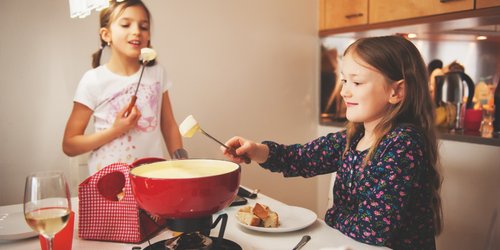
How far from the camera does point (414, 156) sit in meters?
1.05

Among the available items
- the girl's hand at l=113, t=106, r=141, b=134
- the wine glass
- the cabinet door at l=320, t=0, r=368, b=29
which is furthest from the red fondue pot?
the cabinet door at l=320, t=0, r=368, b=29

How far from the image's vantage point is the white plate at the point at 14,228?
921 millimetres

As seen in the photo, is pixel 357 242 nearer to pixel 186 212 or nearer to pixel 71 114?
pixel 186 212

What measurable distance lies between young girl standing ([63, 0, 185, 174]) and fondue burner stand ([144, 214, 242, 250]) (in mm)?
834

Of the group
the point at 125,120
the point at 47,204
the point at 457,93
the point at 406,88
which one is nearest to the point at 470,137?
the point at 457,93

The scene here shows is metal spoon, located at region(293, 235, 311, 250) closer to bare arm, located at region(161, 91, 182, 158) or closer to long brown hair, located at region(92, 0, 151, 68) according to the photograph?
bare arm, located at region(161, 91, 182, 158)

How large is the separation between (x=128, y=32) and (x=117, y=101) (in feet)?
0.87

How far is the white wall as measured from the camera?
169cm

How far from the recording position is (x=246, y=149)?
1205 mm

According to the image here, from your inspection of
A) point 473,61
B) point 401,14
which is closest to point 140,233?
point 401,14

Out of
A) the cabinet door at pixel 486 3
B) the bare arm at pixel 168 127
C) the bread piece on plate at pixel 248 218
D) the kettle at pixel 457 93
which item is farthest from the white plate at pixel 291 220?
the kettle at pixel 457 93

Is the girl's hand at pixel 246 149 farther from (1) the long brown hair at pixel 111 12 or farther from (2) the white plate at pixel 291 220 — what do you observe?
(1) the long brown hair at pixel 111 12

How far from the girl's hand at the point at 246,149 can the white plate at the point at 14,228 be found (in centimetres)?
48

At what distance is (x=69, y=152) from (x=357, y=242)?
1.18 metres
